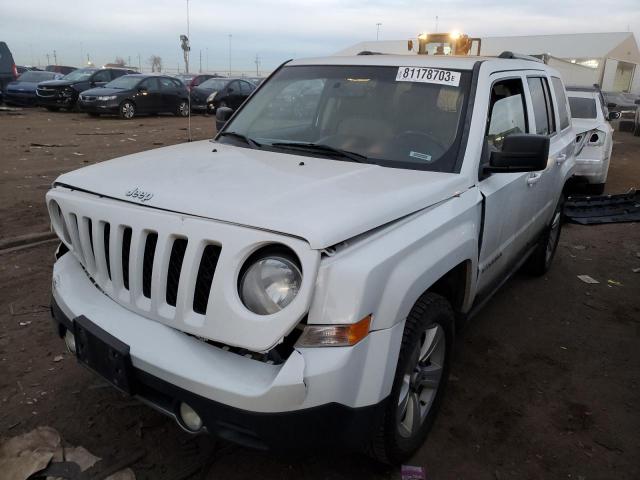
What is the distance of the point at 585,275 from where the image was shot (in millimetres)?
5250

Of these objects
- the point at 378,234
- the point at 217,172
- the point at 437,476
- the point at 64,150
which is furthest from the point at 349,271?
the point at 64,150

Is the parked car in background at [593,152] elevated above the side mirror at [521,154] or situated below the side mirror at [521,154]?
below

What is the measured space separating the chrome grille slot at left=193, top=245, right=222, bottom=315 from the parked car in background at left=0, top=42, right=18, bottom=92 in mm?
20852

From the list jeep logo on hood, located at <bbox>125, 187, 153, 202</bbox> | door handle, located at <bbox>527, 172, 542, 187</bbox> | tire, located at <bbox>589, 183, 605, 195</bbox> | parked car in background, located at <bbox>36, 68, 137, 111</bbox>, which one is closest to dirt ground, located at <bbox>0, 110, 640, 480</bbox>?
door handle, located at <bbox>527, 172, 542, 187</bbox>

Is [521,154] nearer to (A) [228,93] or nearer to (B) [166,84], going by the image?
(B) [166,84]

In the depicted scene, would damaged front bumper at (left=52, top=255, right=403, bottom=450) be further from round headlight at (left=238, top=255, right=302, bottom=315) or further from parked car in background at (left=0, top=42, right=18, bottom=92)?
parked car in background at (left=0, top=42, right=18, bottom=92)

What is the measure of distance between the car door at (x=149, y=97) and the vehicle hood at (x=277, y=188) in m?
15.6

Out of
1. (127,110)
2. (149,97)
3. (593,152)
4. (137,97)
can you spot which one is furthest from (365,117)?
(149,97)

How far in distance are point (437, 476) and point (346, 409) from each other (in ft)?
2.93

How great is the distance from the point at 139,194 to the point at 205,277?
0.54m

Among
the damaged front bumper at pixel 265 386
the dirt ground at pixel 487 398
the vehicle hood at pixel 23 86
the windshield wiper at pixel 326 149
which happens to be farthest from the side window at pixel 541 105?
the vehicle hood at pixel 23 86

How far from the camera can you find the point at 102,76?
19297 millimetres

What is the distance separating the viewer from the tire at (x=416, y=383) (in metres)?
2.13

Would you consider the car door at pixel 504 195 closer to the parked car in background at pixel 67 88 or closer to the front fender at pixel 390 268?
the front fender at pixel 390 268
